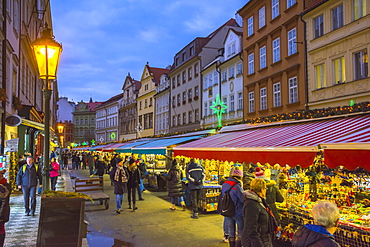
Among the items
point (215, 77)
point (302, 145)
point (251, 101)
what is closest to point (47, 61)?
point (302, 145)

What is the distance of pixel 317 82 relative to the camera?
1811cm

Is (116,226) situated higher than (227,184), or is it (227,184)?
(227,184)

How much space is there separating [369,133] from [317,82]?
13.3m

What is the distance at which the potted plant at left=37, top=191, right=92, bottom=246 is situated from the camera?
5426mm

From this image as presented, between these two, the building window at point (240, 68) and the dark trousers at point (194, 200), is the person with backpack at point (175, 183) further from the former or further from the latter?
the building window at point (240, 68)

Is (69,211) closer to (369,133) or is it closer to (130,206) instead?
(369,133)

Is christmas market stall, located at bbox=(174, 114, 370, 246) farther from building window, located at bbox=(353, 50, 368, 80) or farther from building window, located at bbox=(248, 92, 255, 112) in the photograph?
building window, located at bbox=(248, 92, 255, 112)

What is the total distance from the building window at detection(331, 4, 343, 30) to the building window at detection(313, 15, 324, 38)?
0.78 m

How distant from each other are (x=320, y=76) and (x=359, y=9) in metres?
3.80

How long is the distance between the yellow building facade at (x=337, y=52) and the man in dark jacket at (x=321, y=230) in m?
12.0

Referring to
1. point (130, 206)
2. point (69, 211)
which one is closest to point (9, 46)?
point (130, 206)

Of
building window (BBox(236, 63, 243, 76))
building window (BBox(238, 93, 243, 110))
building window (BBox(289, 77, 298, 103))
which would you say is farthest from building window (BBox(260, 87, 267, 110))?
building window (BBox(236, 63, 243, 76))

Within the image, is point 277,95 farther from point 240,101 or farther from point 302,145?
point 302,145

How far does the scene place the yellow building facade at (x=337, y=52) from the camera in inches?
593
